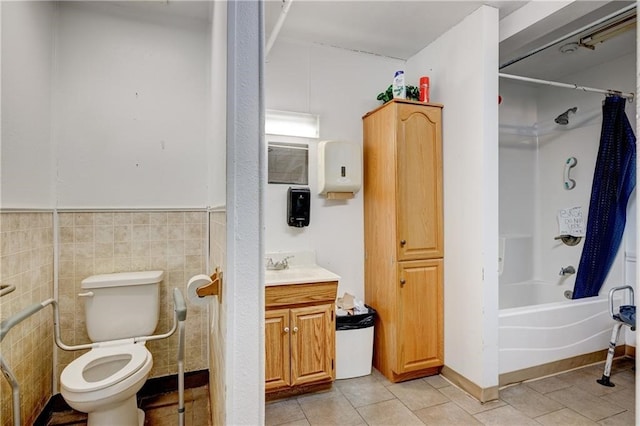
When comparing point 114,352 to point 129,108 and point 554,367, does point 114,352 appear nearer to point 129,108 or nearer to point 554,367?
point 129,108

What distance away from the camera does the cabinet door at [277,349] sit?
6.84 ft

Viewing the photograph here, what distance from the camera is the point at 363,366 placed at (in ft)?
8.06

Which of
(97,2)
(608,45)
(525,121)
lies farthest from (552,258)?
(97,2)

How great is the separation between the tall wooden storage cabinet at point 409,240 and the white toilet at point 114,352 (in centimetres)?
157

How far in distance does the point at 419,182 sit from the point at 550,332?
144cm

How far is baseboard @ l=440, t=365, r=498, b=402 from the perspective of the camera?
82.7 inches

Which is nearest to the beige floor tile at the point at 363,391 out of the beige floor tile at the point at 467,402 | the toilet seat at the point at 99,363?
the beige floor tile at the point at 467,402

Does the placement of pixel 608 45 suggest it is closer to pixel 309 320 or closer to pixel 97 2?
pixel 309 320

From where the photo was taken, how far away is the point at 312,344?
2184 mm

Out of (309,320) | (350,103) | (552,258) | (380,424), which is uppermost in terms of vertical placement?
(350,103)

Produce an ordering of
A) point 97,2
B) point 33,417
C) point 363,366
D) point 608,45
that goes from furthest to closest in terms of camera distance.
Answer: point 608,45, point 363,366, point 97,2, point 33,417

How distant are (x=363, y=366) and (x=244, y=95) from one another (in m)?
2.24

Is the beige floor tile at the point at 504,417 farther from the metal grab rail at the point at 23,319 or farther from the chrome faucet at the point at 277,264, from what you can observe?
the metal grab rail at the point at 23,319

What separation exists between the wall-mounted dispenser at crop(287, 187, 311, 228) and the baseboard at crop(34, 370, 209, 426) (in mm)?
1269
